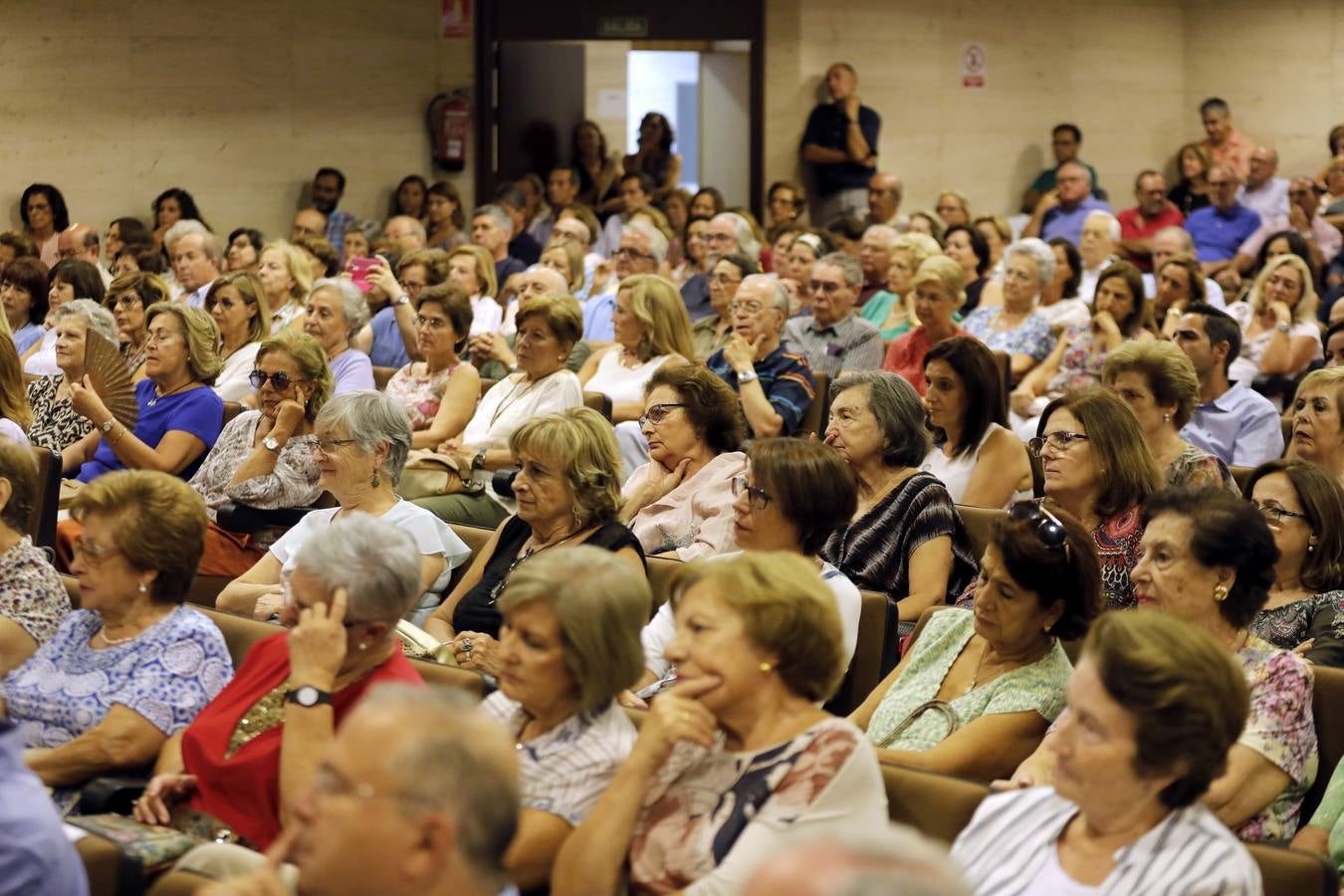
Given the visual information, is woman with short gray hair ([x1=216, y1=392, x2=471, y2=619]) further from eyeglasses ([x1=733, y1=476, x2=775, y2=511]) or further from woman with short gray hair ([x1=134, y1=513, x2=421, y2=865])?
woman with short gray hair ([x1=134, y1=513, x2=421, y2=865])

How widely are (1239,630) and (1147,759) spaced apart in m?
0.87

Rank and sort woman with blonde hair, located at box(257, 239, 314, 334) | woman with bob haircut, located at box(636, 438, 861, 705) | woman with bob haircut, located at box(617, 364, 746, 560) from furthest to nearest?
1. woman with blonde hair, located at box(257, 239, 314, 334)
2. woman with bob haircut, located at box(617, 364, 746, 560)
3. woman with bob haircut, located at box(636, 438, 861, 705)

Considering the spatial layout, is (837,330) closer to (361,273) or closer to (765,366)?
(765,366)

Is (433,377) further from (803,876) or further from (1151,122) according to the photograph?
(1151,122)

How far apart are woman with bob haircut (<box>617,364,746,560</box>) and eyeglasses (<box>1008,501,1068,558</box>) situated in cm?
139

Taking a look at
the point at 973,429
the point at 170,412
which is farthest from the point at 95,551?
the point at 973,429

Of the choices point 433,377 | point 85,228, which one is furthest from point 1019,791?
point 85,228

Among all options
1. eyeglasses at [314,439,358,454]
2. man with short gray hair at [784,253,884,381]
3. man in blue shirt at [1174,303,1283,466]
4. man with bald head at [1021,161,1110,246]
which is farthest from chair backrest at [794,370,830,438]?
man with bald head at [1021,161,1110,246]

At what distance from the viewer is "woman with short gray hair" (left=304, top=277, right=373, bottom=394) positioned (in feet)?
19.8

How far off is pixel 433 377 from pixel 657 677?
9.22 ft

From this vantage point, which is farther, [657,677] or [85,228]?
[85,228]

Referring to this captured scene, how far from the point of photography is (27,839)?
2.07m

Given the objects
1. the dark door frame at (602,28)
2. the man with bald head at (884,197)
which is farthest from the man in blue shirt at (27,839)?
the dark door frame at (602,28)

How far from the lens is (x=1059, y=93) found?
12570mm
